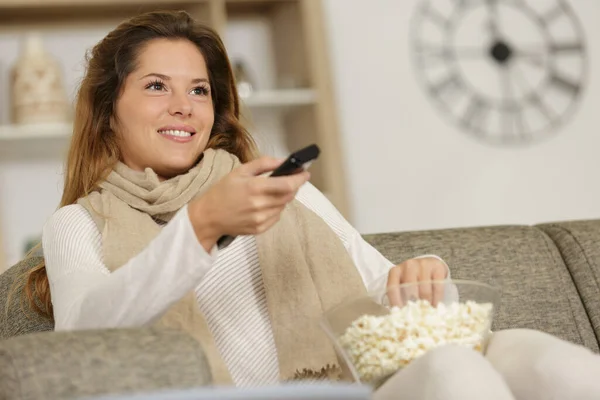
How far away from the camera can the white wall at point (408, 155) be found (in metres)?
3.90

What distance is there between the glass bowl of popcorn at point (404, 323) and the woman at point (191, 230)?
3 cm

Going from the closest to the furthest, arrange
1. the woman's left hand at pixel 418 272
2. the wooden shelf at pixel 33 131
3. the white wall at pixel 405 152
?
the woman's left hand at pixel 418 272 → the wooden shelf at pixel 33 131 → the white wall at pixel 405 152

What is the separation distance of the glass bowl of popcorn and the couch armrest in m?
0.32

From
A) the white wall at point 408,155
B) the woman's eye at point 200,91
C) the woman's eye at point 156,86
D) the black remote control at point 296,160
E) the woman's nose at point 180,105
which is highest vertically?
the woman's eye at point 156,86

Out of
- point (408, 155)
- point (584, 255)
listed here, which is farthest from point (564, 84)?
point (584, 255)

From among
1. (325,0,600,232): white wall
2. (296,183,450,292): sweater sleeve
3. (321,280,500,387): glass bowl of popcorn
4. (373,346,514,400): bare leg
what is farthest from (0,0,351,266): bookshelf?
(373,346,514,400): bare leg

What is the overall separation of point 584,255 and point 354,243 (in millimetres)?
489

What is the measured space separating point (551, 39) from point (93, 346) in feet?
10.6

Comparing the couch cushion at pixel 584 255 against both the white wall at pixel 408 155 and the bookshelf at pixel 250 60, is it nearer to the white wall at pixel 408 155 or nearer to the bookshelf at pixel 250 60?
the bookshelf at pixel 250 60

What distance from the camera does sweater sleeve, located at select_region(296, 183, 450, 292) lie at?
6.29 feet

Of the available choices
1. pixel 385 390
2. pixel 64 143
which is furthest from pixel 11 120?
pixel 385 390

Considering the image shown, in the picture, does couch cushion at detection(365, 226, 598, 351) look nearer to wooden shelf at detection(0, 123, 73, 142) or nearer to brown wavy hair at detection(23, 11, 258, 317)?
brown wavy hair at detection(23, 11, 258, 317)

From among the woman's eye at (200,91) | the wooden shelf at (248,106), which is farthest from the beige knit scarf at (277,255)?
the wooden shelf at (248,106)

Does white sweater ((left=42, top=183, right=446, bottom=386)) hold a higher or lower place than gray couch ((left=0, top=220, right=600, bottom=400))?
higher
